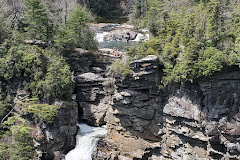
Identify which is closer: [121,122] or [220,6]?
[220,6]

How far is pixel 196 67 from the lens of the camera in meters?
12.2

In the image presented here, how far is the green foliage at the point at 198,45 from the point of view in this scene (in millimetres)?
11984

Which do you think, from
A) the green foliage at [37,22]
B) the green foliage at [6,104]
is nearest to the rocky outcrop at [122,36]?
the green foliage at [37,22]

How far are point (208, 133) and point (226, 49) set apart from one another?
184 inches

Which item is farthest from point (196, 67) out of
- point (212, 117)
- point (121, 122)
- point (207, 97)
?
point (121, 122)

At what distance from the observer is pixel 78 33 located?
22.0m

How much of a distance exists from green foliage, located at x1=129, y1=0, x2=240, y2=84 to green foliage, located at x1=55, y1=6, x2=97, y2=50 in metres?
8.09

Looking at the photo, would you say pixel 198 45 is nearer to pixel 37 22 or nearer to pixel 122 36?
pixel 37 22

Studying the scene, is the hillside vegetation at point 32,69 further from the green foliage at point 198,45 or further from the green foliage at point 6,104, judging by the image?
the green foliage at point 198,45

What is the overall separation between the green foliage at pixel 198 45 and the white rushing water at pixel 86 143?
649 centimetres

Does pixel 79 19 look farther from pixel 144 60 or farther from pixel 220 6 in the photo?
pixel 220 6

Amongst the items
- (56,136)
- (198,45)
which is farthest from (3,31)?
(198,45)

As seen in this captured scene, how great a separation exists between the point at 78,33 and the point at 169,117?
12.8 meters

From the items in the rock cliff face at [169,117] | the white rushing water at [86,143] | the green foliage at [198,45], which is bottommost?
the white rushing water at [86,143]
